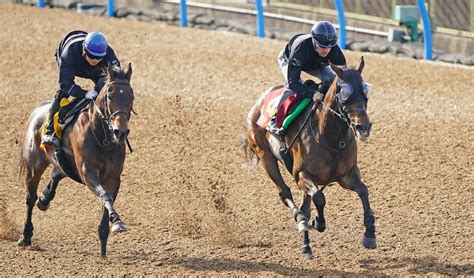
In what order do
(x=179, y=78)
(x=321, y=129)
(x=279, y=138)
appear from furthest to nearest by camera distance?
(x=179, y=78), (x=279, y=138), (x=321, y=129)

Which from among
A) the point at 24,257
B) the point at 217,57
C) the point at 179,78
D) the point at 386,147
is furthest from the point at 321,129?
the point at 217,57

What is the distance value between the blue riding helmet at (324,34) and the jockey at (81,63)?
6.67 feet

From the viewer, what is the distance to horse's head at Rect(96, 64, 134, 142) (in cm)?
1005

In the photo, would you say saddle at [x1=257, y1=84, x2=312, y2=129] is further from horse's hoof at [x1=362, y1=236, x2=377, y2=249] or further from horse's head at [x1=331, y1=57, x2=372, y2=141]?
horse's hoof at [x1=362, y1=236, x2=377, y2=249]

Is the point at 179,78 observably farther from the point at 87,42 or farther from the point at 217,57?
the point at 87,42

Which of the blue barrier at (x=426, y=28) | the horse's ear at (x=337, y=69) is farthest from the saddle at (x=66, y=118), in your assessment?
the blue barrier at (x=426, y=28)

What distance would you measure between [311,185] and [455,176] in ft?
11.6

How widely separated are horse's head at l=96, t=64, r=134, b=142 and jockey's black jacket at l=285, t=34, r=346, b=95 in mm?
1659

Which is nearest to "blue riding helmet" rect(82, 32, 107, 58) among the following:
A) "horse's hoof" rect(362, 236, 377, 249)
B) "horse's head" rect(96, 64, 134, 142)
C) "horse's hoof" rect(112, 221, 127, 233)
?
"horse's head" rect(96, 64, 134, 142)

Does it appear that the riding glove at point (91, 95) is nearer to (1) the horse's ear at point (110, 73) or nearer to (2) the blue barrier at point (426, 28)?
(1) the horse's ear at point (110, 73)

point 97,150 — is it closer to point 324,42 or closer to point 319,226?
point 319,226

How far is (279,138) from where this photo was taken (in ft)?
36.5

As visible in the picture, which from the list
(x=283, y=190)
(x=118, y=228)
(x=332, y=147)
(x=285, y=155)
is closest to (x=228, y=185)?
(x=283, y=190)

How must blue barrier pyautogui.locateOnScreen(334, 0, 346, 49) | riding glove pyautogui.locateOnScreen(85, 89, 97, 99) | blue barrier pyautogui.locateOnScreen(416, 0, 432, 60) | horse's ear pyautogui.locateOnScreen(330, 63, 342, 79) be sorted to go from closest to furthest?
horse's ear pyautogui.locateOnScreen(330, 63, 342, 79), riding glove pyautogui.locateOnScreen(85, 89, 97, 99), blue barrier pyautogui.locateOnScreen(416, 0, 432, 60), blue barrier pyautogui.locateOnScreen(334, 0, 346, 49)
